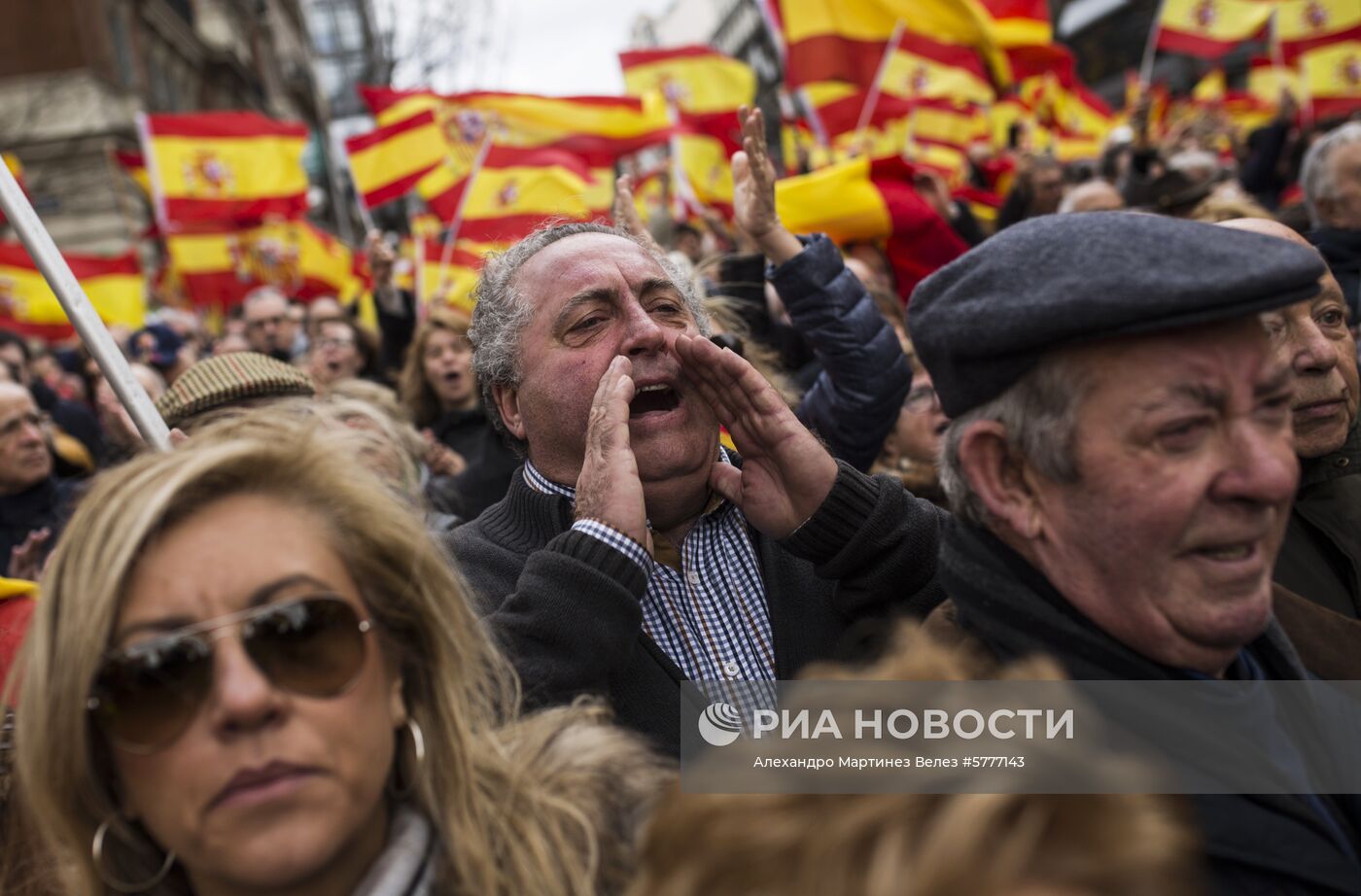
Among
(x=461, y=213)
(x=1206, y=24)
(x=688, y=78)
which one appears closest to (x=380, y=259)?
(x=461, y=213)

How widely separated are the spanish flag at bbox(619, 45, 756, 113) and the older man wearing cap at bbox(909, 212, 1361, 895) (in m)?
8.30

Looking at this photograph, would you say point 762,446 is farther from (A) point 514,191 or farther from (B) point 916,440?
(A) point 514,191

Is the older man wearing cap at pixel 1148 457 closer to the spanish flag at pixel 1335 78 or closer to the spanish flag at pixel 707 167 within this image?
the spanish flag at pixel 707 167

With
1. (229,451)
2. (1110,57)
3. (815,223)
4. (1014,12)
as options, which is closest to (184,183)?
(815,223)

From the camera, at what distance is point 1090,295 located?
1.50 metres

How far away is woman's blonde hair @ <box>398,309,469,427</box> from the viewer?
5.71 m

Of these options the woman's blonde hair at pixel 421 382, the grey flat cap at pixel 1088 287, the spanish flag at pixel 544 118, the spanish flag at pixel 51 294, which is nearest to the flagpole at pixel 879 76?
the spanish flag at pixel 544 118

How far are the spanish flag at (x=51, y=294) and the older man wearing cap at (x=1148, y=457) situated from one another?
29.2ft

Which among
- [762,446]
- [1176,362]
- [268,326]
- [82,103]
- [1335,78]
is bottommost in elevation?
[82,103]

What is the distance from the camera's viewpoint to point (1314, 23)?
31.2 feet

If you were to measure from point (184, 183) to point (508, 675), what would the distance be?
8.83 meters

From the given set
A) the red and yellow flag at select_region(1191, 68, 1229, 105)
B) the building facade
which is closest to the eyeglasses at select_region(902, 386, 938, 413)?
the red and yellow flag at select_region(1191, 68, 1229, 105)

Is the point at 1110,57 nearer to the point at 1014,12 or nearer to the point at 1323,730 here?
the point at 1014,12

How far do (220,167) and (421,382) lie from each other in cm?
521
